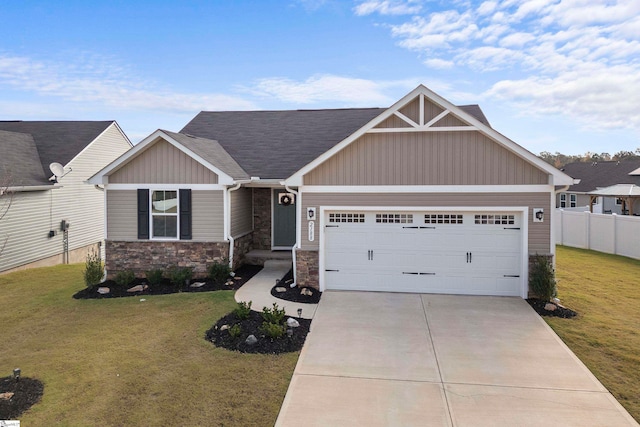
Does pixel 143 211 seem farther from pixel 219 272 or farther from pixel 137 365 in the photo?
pixel 137 365

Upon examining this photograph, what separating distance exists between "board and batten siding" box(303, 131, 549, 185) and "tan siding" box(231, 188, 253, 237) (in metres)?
3.00

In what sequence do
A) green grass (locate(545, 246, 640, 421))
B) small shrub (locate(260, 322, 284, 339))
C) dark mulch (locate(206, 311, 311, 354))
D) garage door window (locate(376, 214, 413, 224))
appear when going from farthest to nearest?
garage door window (locate(376, 214, 413, 224)) < small shrub (locate(260, 322, 284, 339)) < dark mulch (locate(206, 311, 311, 354)) < green grass (locate(545, 246, 640, 421))

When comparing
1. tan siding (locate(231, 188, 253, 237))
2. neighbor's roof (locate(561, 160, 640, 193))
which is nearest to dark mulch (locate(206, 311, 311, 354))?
tan siding (locate(231, 188, 253, 237))

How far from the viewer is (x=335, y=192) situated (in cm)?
1040

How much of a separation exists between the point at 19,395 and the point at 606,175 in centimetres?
3702

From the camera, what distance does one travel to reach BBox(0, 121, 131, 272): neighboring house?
45.6ft

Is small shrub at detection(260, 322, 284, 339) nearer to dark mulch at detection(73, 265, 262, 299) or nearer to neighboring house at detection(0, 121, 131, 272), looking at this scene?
dark mulch at detection(73, 265, 262, 299)

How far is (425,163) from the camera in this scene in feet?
32.8

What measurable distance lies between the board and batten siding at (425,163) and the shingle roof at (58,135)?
1266 cm

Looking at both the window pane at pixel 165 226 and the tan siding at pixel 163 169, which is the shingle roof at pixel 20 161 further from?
the window pane at pixel 165 226

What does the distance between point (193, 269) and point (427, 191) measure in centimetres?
710

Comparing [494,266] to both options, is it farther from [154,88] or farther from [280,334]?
[154,88]

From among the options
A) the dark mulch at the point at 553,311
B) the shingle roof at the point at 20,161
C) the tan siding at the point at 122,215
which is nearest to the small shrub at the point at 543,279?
the dark mulch at the point at 553,311

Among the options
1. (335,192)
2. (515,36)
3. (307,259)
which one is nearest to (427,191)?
(335,192)
